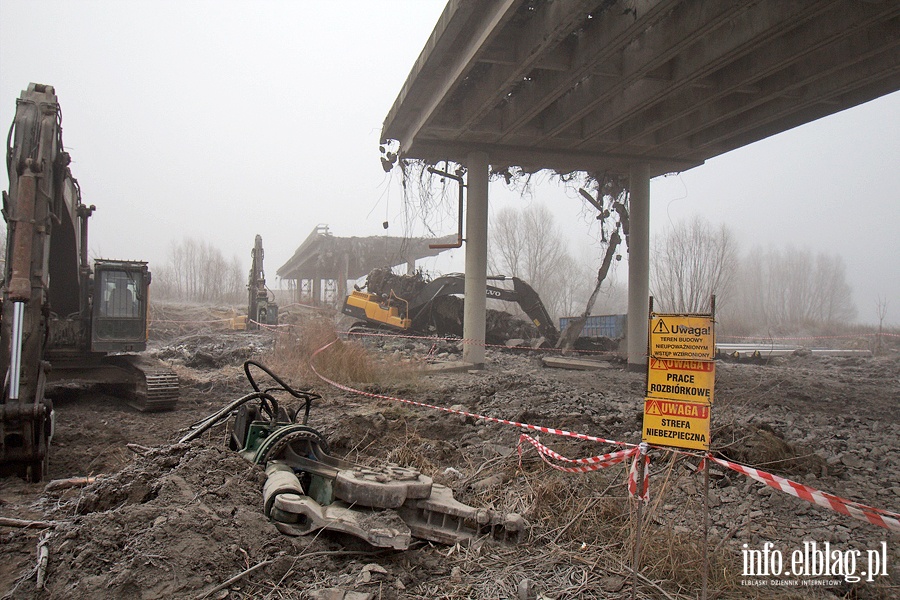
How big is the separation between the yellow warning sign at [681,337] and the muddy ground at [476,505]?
925 mm

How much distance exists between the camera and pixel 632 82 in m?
9.59

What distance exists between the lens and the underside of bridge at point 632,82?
310 inches

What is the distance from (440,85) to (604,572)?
32.0 feet

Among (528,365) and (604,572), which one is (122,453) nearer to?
(604,572)

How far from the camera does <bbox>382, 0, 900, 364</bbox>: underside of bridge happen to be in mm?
7879

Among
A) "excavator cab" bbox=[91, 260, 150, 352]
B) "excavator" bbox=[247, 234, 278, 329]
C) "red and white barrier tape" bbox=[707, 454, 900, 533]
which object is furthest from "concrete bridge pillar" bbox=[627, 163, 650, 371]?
"excavator" bbox=[247, 234, 278, 329]

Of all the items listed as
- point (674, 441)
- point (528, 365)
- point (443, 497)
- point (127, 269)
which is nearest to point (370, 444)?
point (443, 497)

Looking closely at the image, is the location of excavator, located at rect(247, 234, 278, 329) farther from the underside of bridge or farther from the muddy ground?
the muddy ground

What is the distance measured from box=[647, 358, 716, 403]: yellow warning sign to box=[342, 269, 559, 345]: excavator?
1441cm

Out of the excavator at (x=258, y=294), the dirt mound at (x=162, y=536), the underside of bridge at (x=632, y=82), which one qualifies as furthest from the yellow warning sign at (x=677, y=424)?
the excavator at (x=258, y=294)

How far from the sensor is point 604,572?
10.6 feet

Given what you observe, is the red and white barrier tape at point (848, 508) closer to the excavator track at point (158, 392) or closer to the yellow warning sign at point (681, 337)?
the yellow warning sign at point (681, 337)

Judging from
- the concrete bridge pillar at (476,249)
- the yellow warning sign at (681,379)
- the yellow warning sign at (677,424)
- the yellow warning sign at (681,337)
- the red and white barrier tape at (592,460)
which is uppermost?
the concrete bridge pillar at (476,249)

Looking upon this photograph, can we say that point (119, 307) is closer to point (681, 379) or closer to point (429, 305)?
point (681, 379)
